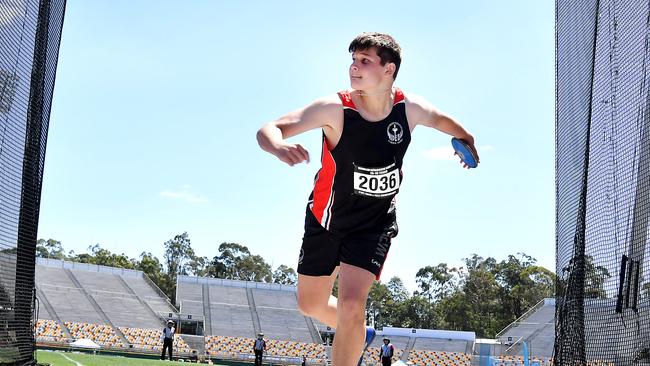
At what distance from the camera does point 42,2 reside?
8.65 m

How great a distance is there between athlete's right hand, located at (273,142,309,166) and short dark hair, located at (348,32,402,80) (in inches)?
45.9

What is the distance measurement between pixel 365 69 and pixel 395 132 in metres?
0.41

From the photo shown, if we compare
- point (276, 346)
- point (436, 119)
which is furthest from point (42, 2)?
point (276, 346)

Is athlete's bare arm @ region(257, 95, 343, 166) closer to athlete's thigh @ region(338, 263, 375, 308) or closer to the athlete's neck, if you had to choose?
the athlete's neck

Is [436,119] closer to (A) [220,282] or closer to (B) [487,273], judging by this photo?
(A) [220,282]

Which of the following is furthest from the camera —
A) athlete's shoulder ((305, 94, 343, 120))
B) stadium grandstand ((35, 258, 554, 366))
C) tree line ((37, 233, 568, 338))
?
tree line ((37, 233, 568, 338))

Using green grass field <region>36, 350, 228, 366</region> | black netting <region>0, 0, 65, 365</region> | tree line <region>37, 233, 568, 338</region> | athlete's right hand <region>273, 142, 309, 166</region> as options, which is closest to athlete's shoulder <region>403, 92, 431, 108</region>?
athlete's right hand <region>273, 142, 309, 166</region>

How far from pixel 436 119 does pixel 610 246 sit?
3.40m

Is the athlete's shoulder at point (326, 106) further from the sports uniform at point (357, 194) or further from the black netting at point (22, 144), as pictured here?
the black netting at point (22, 144)

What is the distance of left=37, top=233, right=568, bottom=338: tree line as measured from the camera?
6819 centimetres

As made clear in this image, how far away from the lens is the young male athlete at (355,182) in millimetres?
3988

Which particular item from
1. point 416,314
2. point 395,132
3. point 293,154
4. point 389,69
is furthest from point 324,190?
point 416,314

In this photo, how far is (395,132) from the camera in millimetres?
4242

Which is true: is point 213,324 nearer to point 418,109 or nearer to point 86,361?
point 86,361
